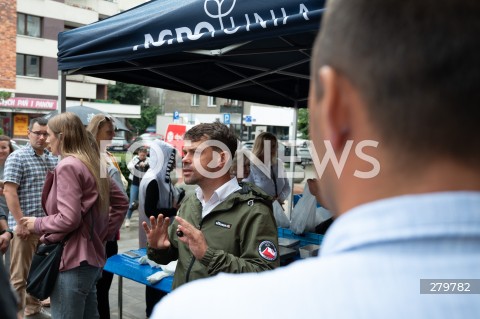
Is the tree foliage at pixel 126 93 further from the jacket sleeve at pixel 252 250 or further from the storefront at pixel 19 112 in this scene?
the jacket sleeve at pixel 252 250

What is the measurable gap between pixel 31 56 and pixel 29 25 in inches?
91.1

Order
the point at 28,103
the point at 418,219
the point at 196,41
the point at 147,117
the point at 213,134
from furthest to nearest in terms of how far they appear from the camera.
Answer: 1. the point at 147,117
2. the point at 28,103
3. the point at 196,41
4. the point at 213,134
5. the point at 418,219

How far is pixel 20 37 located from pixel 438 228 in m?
34.5

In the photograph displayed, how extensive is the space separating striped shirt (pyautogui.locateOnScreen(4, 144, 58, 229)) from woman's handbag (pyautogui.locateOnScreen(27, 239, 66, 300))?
1524mm

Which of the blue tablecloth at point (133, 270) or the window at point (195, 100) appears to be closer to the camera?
the blue tablecloth at point (133, 270)

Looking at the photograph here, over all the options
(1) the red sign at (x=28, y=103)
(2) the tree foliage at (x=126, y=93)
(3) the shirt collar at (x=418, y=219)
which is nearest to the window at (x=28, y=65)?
(1) the red sign at (x=28, y=103)

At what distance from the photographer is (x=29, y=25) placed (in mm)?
30562

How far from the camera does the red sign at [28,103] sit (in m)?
27.6

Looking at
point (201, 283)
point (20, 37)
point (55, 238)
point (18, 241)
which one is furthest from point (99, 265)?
point (20, 37)

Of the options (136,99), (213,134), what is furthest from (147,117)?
(213,134)

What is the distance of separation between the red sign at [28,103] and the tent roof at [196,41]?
84.9 ft

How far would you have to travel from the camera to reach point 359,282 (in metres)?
0.49

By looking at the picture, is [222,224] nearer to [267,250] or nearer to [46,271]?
[267,250]

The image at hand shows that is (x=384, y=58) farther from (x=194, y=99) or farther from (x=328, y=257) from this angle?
(x=194, y=99)
